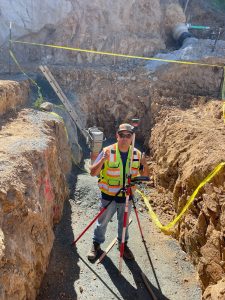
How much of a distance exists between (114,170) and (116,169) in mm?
43

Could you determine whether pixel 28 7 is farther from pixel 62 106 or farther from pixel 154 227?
pixel 154 227

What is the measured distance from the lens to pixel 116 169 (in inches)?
228

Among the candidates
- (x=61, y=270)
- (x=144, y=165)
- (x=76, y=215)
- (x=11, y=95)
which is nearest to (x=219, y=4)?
(x=11, y=95)

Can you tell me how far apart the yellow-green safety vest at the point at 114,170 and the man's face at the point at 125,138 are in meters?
0.20

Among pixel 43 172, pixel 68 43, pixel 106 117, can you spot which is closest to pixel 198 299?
pixel 43 172

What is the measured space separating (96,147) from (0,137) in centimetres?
435

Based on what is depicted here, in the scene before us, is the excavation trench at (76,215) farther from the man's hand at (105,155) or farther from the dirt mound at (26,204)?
the man's hand at (105,155)

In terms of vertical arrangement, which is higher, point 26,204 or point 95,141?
point 26,204

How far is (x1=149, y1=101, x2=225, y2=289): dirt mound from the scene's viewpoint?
5686 mm

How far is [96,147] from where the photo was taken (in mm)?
10539

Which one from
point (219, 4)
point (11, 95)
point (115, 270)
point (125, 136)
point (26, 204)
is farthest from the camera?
point (219, 4)

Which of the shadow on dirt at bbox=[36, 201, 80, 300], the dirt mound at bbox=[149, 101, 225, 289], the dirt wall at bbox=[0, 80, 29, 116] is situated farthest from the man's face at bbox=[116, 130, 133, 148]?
the dirt wall at bbox=[0, 80, 29, 116]

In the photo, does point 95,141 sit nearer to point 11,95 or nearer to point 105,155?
point 11,95

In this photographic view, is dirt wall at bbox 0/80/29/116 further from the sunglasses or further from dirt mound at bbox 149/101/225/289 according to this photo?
dirt mound at bbox 149/101/225/289
